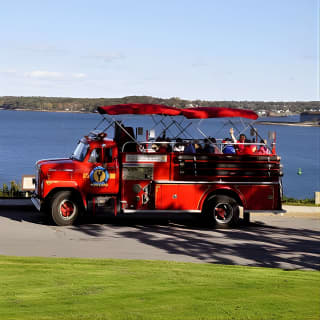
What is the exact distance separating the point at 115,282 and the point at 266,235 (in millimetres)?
8156

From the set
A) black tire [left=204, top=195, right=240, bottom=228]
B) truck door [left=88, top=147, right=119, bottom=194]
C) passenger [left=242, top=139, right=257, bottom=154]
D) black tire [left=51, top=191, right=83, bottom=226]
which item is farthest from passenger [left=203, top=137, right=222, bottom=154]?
black tire [left=51, top=191, right=83, bottom=226]

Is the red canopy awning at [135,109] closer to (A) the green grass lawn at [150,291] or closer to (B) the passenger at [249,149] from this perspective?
(B) the passenger at [249,149]

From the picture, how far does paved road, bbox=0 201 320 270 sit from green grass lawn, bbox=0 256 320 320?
5.27 ft

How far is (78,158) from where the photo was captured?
1814cm

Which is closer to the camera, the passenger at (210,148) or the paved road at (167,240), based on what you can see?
the paved road at (167,240)

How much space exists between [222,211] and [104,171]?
11.8 ft

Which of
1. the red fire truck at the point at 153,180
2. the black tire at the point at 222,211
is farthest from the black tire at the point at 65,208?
the black tire at the point at 222,211

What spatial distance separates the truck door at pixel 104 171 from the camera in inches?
700

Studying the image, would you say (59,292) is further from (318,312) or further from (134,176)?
(134,176)

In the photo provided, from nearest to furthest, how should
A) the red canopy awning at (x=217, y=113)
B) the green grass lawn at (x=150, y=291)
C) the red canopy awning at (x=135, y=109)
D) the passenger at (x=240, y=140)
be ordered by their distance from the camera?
1. the green grass lawn at (x=150, y=291)
2. the red canopy awning at (x=135, y=109)
3. the red canopy awning at (x=217, y=113)
4. the passenger at (x=240, y=140)

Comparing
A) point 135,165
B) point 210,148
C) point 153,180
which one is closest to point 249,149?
point 210,148

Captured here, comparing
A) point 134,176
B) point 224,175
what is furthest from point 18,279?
point 224,175

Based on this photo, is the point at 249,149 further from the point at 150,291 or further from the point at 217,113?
the point at 150,291

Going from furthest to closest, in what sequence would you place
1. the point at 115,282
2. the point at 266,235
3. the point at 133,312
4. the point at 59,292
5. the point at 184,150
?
the point at 184,150 < the point at 266,235 < the point at 115,282 < the point at 59,292 < the point at 133,312
